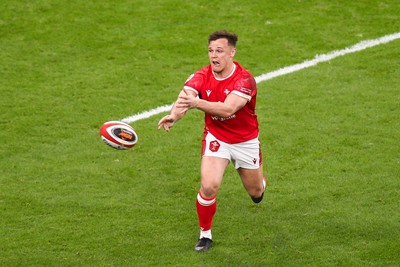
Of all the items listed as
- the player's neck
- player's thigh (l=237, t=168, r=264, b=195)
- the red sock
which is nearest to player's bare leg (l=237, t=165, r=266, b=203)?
player's thigh (l=237, t=168, r=264, b=195)

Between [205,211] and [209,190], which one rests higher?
[209,190]

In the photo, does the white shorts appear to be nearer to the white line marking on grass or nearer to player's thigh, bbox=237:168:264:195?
player's thigh, bbox=237:168:264:195

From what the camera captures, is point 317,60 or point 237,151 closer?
point 237,151

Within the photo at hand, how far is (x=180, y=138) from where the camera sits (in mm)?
15461

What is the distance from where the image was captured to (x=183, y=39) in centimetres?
1903

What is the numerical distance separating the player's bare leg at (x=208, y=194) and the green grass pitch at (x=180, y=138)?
0.83 feet

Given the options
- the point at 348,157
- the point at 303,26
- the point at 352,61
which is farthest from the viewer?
the point at 303,26

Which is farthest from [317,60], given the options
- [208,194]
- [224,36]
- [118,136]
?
[118,136]

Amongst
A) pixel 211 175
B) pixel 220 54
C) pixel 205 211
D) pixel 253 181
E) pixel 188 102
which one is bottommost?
pixel 205 211

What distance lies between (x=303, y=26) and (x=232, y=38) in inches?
320

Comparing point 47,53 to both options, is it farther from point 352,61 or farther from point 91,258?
point 91,258

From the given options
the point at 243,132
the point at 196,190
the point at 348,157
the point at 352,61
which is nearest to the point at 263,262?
the point at 243,132

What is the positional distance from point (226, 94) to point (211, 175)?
1.03 meters

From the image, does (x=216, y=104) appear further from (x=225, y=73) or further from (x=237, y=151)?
(x=237, y=151)
